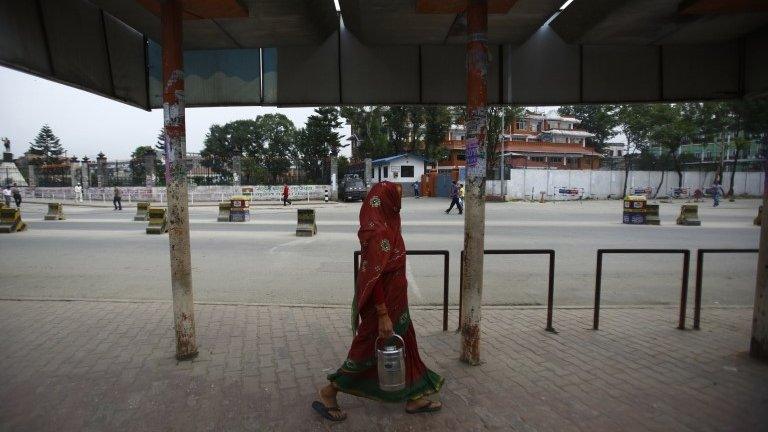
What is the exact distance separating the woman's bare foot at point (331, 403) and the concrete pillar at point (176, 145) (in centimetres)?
164

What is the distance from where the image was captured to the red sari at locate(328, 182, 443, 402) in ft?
9.05

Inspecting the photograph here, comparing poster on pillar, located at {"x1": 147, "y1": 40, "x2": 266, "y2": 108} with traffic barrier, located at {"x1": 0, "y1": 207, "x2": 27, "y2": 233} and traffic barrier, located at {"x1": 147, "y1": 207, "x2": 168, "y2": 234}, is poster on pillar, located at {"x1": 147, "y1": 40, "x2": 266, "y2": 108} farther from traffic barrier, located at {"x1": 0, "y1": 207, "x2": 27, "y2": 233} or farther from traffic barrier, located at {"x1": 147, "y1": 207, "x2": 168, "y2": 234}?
traffic barrier, located at {"x1": 0, "y1": 207, "x2": 27, "y2": 233}

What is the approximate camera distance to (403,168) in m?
42.6

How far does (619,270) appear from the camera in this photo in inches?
336

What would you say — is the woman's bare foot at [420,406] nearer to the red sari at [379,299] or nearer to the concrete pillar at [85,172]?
the red sari at [379,299]

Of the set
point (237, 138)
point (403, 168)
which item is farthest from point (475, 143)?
point (237, 138)

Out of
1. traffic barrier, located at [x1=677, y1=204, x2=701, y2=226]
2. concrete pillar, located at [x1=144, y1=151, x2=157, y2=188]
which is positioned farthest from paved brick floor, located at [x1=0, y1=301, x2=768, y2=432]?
concrete pillar, located at [x1=144, y1=151, x2=157, y2=188]

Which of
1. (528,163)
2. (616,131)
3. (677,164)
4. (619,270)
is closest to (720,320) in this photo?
(619,270)

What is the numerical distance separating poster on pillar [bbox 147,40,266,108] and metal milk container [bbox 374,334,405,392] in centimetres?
416

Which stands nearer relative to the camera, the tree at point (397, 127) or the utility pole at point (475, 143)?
the utility pole at point (475, 143)

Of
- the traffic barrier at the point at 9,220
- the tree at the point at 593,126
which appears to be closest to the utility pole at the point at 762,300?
the traffic barrier at the point at 9,220

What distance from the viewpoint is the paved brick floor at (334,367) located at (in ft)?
9.95

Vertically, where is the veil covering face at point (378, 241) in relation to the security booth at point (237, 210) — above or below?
above

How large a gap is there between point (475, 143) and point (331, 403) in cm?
232
